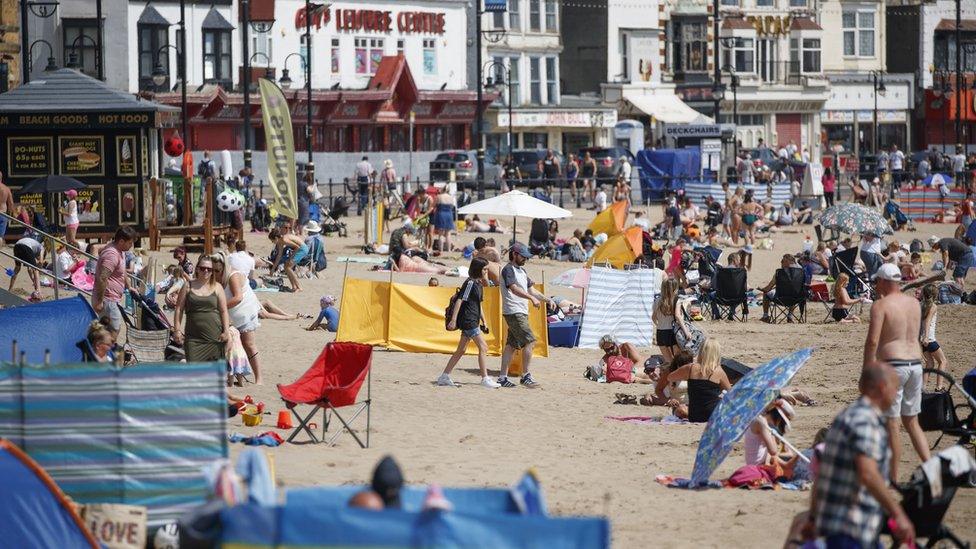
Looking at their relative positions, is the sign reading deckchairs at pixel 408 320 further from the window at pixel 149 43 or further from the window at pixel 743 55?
the window at pixel 743 55

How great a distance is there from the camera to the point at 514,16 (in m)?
59.8

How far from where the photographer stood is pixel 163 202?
90.9ft

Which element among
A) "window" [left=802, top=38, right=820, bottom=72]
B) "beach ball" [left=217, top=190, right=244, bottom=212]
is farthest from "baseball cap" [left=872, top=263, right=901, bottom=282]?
"window" [left=802, top=38, right=820, bottom=72]

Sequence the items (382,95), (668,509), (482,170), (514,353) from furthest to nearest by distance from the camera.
Result: (382,95) → (482,170) → (514,353) → (668,509)

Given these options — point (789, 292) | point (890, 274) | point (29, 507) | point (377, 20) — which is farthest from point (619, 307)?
point (377, 20)

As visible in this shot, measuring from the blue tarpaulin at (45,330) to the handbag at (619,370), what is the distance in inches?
221

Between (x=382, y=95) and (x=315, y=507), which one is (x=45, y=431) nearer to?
(x=315, y=507)

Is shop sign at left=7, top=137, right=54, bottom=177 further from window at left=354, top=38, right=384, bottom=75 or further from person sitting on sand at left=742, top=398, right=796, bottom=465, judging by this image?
window at left=354, top=38, right=384, bottom=75

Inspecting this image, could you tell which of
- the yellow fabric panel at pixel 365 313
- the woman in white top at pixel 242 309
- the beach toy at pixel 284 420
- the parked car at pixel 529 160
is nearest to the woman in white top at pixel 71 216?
the yellow fabric panel at pixel 365 313

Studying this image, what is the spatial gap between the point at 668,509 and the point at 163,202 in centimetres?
1800

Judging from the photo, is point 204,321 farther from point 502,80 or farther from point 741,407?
point 502,80

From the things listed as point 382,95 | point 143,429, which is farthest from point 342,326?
point 382,95

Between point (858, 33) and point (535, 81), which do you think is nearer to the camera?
point (535, 81)

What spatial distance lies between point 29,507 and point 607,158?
41.4 metres
